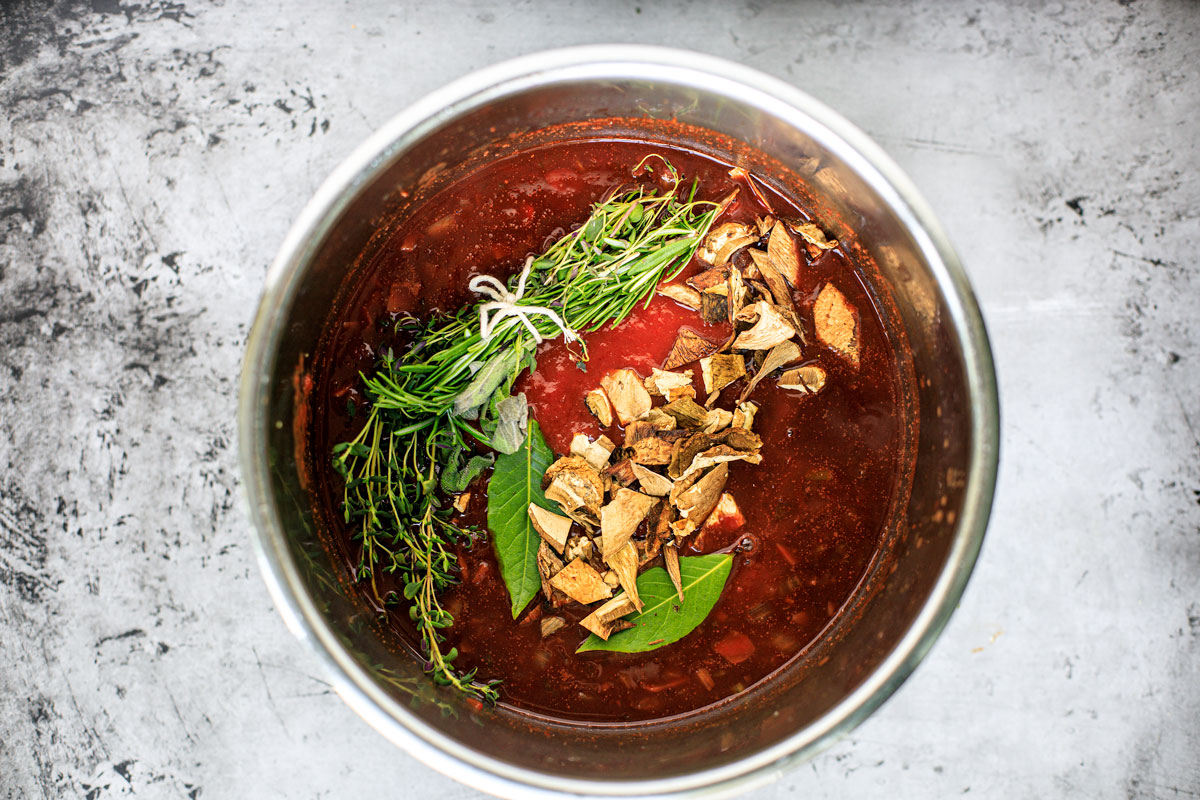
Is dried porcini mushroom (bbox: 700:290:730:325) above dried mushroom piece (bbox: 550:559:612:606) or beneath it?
above

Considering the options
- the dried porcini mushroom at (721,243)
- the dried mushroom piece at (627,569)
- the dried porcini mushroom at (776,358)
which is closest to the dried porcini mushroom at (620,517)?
the dried mushroom piece at (627,569)

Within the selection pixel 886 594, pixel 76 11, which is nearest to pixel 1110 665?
pixel 886 594

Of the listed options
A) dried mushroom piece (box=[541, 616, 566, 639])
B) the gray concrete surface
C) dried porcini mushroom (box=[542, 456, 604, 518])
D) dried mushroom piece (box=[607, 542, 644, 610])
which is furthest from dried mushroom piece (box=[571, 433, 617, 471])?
the gray concrete surface

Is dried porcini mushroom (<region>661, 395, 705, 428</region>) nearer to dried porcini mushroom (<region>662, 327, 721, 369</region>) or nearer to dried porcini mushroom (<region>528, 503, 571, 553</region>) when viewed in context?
dried porcini mushroom (<region>662, 327, 721, 369</region>)

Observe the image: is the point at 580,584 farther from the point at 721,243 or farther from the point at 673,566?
the point at 721,243

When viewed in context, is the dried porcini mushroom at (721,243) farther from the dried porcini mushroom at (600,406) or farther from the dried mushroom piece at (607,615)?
the dried mushroom piece at (607,615)
